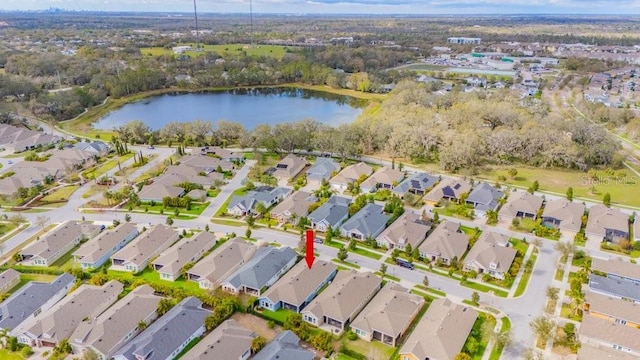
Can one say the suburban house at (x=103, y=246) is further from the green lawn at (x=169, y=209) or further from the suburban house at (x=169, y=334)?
the suburban house at (x=169, y=334)

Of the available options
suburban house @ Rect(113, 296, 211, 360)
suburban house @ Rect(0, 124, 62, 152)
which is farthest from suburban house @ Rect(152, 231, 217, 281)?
suburban house @ Rect(0, 124, 62, 152)

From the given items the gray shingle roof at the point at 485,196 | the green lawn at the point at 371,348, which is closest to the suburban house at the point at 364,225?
the gray shingle roof at the point at 485,196

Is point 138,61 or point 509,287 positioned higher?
point 138,61

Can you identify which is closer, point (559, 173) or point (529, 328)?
point (529, 328)

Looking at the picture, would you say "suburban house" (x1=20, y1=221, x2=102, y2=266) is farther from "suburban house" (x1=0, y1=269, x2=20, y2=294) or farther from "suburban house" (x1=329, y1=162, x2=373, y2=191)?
"suburban house" (x1=329, y1=162, x2=373, y2=191)

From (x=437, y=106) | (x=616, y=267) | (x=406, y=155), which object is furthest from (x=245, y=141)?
(x=616, y=267)

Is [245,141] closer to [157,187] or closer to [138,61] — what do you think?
[157,187]

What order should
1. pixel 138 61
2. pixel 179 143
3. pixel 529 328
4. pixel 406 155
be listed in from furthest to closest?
pixel 138 61 → pixel 179 143 → pixel 406 155 → pixel 529 328
